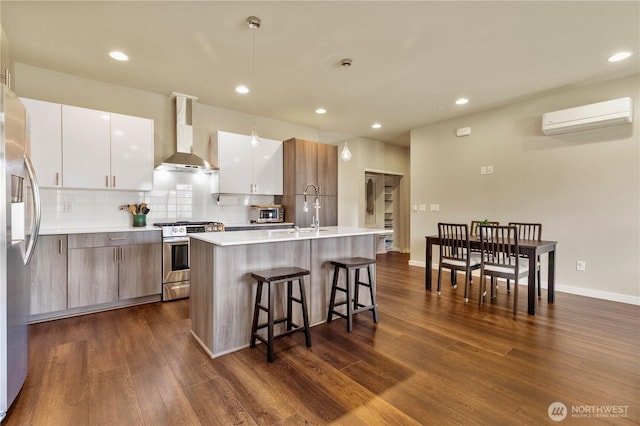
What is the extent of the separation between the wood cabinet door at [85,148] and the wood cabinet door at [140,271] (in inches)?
34.5

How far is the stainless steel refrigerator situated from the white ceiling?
133 cm

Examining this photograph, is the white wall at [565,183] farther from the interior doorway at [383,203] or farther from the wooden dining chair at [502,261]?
the interior doorway at [383,203]

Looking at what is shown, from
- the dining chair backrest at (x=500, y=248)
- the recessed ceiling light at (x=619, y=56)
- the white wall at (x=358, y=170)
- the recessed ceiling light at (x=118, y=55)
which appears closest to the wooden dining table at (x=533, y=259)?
the dining chair backrest at (x=500, y=248)

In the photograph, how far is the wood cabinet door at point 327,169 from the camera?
17.3 feet

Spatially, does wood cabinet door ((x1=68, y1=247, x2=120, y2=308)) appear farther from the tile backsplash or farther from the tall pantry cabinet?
the tall pantry cabinet

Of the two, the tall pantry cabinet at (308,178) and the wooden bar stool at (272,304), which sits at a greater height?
the tall pantry cabinet at (308,178)

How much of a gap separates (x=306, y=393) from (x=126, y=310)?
8.50 feet

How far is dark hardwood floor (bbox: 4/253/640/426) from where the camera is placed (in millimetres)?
1646

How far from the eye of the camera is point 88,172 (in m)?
3.44

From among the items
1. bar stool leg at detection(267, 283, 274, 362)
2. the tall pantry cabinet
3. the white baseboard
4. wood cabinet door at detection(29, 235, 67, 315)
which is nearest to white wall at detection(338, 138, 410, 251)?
the tall pantry cabinet

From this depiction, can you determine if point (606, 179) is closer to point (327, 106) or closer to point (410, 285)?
point (410, 285)

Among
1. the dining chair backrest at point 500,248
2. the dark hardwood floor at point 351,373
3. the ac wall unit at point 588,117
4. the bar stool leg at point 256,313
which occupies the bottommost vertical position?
the dark hardwood floor at point 351,373

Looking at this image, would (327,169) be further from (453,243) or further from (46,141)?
(46,141)

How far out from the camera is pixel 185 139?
13.8 feet
